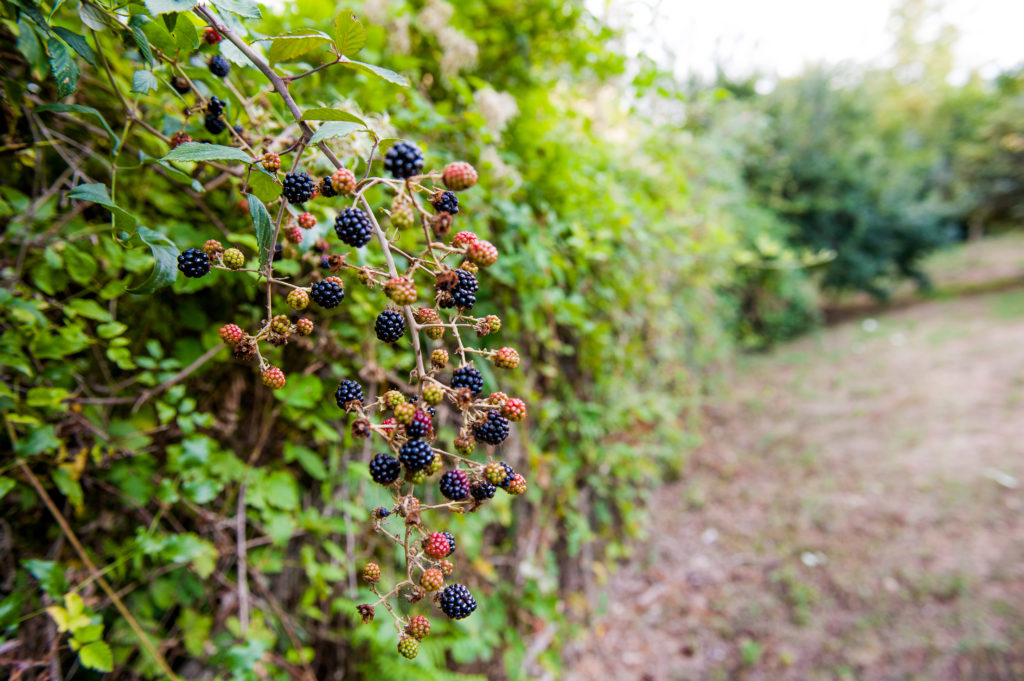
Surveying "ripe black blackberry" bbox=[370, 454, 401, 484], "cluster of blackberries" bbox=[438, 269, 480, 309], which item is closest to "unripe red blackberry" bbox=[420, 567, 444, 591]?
"ripe black blackberry" bbox=[370, 454, 401, 484]

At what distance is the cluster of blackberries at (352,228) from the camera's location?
2.15 ft

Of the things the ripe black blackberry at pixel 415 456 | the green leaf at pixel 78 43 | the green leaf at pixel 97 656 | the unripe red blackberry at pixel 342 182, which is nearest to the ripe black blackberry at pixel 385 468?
the ripe black blackberry at pixel 415 456

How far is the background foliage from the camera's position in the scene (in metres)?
1.13

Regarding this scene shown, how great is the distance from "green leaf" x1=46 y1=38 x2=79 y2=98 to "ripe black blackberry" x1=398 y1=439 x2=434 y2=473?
0.77 meters

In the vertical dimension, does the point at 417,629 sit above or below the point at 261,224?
below

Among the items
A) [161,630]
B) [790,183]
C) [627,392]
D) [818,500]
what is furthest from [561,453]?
[790,183]

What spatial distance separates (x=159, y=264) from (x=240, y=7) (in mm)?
392

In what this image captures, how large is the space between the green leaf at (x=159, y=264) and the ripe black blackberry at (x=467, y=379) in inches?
16.6

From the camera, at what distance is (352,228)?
0.66 meters

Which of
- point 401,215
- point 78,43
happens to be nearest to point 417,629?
point 401,215

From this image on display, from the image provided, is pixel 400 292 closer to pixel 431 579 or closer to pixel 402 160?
pixel 402 160

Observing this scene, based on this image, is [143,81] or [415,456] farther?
[143,81]

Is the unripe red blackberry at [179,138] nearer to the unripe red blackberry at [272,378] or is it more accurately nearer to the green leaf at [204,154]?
the green leaf at [204,154]

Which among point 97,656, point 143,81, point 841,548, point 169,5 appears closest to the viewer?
point 169,5
